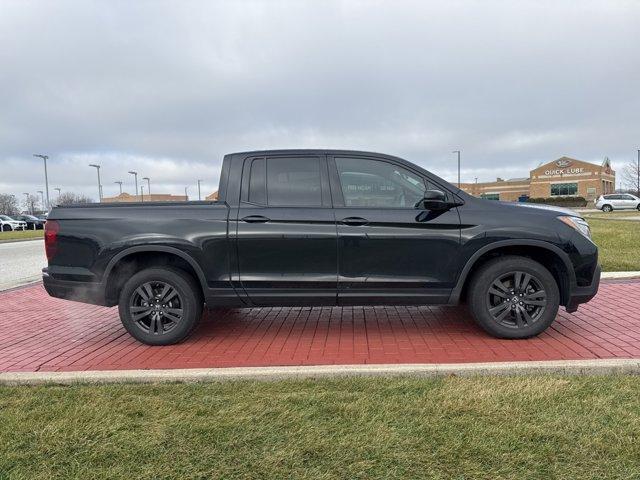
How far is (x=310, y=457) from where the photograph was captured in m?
2.61

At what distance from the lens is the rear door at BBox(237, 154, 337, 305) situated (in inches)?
178

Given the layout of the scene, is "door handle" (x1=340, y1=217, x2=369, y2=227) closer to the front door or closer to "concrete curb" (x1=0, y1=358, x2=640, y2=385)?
the front door

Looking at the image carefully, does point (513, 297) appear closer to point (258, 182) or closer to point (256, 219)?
point (256, 219)

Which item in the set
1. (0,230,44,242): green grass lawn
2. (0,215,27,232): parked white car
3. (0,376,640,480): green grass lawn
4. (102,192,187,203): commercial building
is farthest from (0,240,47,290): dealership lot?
(0,215,27,232): parked white car

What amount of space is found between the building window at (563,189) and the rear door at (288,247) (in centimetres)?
7565

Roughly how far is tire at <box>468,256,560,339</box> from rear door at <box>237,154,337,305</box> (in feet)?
4.62

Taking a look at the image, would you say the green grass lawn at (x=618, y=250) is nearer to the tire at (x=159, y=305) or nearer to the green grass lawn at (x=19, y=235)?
the tire at (x=159, y=305)

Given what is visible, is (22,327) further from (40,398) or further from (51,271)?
(40,398)

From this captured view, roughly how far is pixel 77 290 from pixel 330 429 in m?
3.06

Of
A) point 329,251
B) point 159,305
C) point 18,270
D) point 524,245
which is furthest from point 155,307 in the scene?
point 18,270

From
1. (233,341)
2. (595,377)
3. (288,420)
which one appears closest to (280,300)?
(233,341)

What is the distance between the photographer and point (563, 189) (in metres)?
71.2

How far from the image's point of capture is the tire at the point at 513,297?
4.55m

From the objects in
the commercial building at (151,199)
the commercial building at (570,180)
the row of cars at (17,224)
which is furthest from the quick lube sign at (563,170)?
the row of cars at (17,224)
